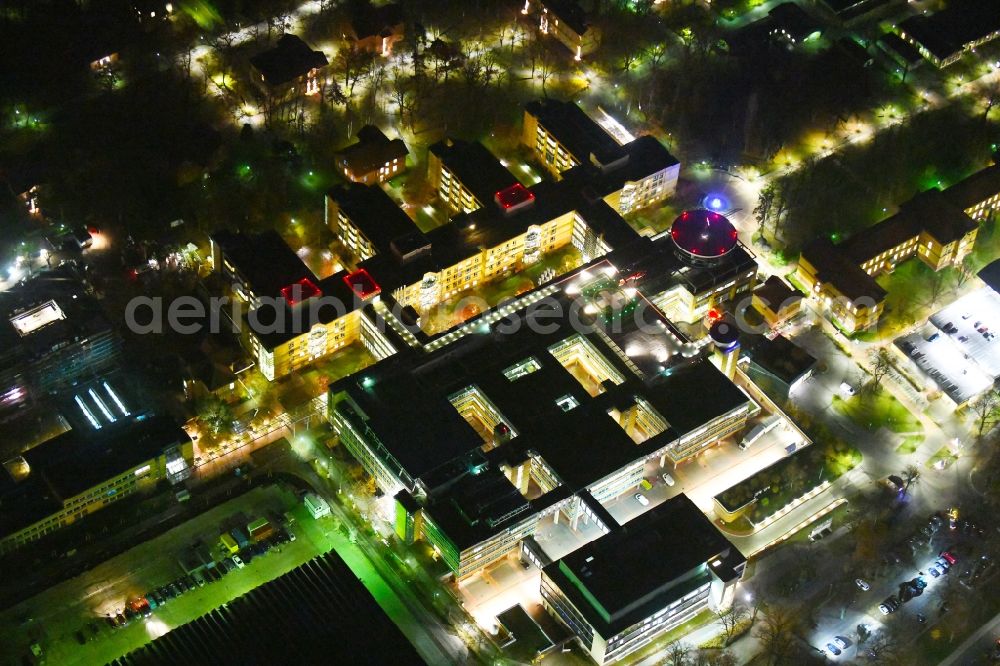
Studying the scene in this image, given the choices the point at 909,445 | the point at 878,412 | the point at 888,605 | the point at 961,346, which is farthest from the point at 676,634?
the point at 961,346

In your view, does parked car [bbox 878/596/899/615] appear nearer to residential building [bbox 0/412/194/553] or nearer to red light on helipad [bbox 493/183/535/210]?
red light on helipad [bbox 493/183/535/210]

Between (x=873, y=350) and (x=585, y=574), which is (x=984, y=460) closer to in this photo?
(x=873, y=350)

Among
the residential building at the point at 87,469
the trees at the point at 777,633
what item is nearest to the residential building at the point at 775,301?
the trees at the point at 777,633

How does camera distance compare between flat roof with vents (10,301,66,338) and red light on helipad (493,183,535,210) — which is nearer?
flat roof with vents (10,301,66,338)

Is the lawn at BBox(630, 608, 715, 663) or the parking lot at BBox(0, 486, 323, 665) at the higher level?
the parking lot at BBox(0, 486, 323, 665)

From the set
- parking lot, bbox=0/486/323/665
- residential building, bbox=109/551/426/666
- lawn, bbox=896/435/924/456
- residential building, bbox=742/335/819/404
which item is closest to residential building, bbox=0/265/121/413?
parking lot, bbox=0/486/323/665

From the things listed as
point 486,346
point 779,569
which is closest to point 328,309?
point 486,346

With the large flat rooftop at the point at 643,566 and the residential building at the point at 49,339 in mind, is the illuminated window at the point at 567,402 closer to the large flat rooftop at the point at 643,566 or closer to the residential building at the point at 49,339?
the large flat rooftop at the point at 643,566

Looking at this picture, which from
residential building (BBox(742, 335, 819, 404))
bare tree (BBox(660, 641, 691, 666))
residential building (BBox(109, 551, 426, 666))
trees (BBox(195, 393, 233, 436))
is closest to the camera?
residential building (BBox(109, 551, 426, 666))
